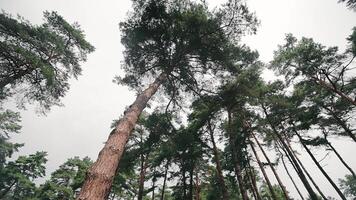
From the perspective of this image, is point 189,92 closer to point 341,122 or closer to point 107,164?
point 107,164

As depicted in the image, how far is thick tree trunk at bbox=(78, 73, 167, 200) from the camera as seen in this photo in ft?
11.6

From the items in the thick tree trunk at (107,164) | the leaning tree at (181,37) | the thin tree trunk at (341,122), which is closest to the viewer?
the thick tree trunk at (107,164)

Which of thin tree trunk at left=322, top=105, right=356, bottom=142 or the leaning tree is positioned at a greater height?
thin tree trunk at left=322, top=105, right=356, bottom=142

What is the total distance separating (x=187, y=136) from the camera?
16141 mm

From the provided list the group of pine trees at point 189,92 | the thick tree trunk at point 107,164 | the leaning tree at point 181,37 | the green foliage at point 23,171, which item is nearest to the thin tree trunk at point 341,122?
the group of pine trees at point 189,92

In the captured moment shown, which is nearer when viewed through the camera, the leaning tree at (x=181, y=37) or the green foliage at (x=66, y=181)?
the leaning tree at (x=181, y=37)

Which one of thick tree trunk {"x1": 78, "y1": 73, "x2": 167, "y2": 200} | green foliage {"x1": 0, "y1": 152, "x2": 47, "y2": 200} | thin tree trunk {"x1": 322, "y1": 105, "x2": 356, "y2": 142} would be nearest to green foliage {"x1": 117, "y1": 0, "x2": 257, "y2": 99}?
thick tree trunk {"x1": 78, "y1": 73, "x2": 167, "y2": 200}

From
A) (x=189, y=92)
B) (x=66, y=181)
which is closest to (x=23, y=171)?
(x=66, y=181)

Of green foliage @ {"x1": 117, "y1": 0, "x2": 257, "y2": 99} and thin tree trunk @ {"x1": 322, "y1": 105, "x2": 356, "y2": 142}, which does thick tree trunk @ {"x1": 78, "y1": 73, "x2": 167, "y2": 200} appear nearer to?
green foliage @ {"x1": 117, "y1": 0, "x2": 257, "y2": 99}

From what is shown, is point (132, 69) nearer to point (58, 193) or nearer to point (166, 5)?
point (166, 5)

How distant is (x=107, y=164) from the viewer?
4.19 meters

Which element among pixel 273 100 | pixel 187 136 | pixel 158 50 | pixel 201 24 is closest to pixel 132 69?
pixel 158 50

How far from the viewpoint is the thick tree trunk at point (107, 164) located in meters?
3.54

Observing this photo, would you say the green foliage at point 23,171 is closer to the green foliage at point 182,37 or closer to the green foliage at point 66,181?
the green foliage at point 66,181
